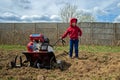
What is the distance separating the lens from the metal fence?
2522 centimetres

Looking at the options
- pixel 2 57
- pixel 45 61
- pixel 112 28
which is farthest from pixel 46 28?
pixel 45 61

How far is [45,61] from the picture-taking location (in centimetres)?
1042

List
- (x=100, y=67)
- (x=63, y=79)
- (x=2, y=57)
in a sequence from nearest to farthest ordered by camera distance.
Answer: (x=63, y=79) → (x=100, y=67) → (x=2, y=57)

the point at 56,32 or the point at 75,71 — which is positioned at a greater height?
the point at 56,32

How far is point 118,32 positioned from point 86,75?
1684 centimetres

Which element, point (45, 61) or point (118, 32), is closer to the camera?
point (45, 61)

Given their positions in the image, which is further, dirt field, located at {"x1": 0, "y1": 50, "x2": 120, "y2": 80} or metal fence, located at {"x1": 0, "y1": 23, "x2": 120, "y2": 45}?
metal fence, located at {"x1": 0, "y1": 23, "x2": 120, "y2": 45}

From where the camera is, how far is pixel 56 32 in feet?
86.1

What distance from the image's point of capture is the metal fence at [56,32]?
25217 mm

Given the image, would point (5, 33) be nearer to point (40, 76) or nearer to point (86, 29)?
point (86, 29)

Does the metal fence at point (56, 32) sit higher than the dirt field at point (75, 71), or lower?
higher

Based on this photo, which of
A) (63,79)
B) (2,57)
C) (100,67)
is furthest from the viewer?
(2,57)

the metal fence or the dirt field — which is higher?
the metal fence

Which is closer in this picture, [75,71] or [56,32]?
[75,71]
